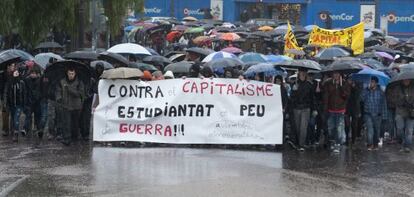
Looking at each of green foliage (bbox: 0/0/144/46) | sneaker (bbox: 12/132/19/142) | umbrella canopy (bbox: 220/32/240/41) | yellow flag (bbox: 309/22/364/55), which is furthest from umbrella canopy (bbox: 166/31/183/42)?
green foliage (bbox: 0/0/144/46)

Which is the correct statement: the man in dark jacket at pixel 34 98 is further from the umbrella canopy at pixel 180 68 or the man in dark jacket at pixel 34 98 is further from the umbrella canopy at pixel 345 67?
the umbrella canopy at pixel 345 67

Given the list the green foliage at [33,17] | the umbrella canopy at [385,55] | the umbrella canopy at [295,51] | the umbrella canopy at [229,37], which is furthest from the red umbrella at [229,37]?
the green foliage at [33,17]

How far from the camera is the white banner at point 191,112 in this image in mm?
13750

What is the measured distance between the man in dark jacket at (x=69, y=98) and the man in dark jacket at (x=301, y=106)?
12.8ft

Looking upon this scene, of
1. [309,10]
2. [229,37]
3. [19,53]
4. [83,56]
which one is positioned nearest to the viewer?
[83,56]

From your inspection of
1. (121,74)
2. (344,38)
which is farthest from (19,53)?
(344,38)

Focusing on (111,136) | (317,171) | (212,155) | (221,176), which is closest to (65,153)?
(111,136)

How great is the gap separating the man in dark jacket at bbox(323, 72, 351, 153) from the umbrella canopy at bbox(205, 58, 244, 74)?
9.44ft

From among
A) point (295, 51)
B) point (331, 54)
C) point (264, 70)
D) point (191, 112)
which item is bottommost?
point (191, 112)

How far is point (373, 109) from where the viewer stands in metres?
14.3

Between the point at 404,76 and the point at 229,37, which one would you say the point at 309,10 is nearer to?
the point at 229,37

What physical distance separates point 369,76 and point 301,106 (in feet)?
5.31

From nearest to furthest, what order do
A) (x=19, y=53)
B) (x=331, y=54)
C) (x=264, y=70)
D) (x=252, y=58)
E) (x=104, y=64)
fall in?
(x=264, y=70), (x=104, y=64), (x=19, y=53), (x=252, y=58), (x=331, y=54)

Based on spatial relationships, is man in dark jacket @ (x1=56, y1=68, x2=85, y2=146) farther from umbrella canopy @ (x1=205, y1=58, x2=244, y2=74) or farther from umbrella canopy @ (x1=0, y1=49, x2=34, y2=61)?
umbrella canopy @ (x1=205, y1=58, x2=244, y2=74)
